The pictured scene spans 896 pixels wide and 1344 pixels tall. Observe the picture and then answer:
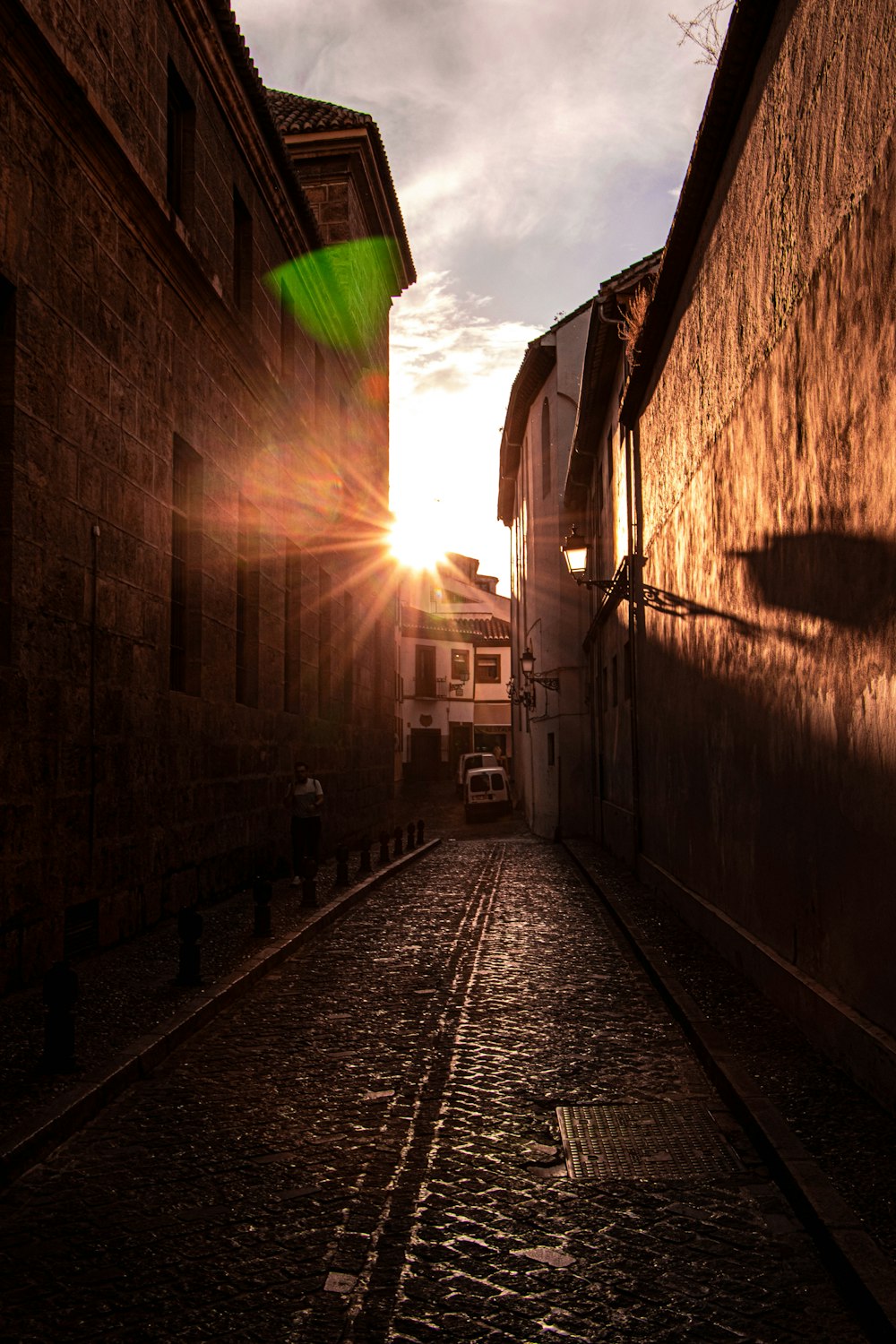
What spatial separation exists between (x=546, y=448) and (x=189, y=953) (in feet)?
86.5

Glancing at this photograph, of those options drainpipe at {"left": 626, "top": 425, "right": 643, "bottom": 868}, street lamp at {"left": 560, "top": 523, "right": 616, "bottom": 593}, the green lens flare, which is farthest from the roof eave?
the green lens flare

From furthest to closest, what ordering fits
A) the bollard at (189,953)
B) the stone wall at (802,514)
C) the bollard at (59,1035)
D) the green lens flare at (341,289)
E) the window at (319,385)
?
the window at (319,385) < the green lens flare at (341,289) < the bollard at (189,953) < the bollard at (59,1035) < the stone wall at (802,514)

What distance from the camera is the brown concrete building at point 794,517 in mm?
5453

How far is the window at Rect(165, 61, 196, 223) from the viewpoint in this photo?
524 inches

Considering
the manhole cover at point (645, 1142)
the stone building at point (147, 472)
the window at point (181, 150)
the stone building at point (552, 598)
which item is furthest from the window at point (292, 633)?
the manhole cover at point (645, 1142)

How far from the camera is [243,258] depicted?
16.5 meters

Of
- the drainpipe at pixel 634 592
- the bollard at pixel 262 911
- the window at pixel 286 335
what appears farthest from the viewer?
the window at pixel 286 335

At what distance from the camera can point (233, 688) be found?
15.1m

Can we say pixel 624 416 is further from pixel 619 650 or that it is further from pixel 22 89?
pixel 22 89

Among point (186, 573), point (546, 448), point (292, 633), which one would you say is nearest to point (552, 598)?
point (546, 448)

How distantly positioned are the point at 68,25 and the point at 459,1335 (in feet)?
31.3

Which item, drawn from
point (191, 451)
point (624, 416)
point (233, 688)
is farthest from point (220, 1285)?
point (624, 416)

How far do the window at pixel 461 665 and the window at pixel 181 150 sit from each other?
155ft

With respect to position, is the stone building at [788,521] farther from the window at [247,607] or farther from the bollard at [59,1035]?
the window at [247,607]
